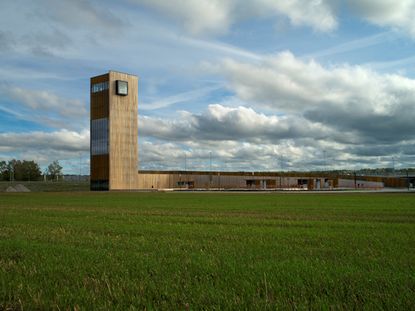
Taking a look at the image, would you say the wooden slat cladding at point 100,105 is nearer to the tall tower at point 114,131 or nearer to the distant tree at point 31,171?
the tall tower at point 114,131

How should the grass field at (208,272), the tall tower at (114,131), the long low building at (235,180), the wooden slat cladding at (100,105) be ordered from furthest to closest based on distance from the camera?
the long low building at (235,180) → the wooden slat cladding at (100,105) → the tall tower at (114,131) → the grass field at (208,272)

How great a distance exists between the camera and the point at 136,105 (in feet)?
326

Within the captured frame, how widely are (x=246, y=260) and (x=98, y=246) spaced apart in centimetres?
410

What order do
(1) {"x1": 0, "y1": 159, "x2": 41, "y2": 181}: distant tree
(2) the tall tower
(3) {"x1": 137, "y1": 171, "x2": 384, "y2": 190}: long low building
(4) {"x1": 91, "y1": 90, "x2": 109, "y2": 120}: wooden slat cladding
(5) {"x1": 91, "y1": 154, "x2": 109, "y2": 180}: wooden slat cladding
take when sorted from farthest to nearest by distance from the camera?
(1) {"x1": 0, "y1": 159, "x2": 41, "y2": 181}: distant tree → (3) {"x1": 137, "y1": 171, "x2": 384, "y2": 190}: long low building → (5) {"x1": 91, "y1": 154, "x2": 109, "y2": 180}: wooden slat cladding → (4) {"x1": 91, "y1": 90, "x2": 109, "y2": 120}: wooden slat cladding → (2) the tall tower

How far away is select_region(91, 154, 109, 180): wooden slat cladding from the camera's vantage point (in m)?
96.0

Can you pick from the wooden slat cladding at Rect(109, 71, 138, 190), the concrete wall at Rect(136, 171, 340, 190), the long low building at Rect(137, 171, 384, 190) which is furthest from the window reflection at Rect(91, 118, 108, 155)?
the long low building at Rect(137, 171, 384, 190)

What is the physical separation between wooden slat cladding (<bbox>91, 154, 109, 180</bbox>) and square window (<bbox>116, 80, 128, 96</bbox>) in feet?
46.0

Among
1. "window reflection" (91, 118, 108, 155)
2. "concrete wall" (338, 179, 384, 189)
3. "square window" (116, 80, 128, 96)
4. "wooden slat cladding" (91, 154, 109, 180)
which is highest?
"square window" (116, 80, 128, 96)

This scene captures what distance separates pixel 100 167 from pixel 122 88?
1825 centimetres

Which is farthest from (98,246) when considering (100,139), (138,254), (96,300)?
(100,139)

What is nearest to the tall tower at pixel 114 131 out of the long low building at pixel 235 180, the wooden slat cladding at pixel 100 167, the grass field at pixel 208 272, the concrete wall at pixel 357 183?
the wooden slat cladding at pixel 100 167

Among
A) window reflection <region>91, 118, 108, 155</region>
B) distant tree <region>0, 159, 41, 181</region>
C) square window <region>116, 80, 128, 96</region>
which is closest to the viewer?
square window <region>116, 80, 128, 96</region>

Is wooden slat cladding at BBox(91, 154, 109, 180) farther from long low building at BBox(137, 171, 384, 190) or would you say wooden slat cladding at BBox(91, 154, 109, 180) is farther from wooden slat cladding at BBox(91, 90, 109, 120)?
wooden slat cladding at BBox(91, 90, 109, 120)

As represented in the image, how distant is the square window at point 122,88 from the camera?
311ft
